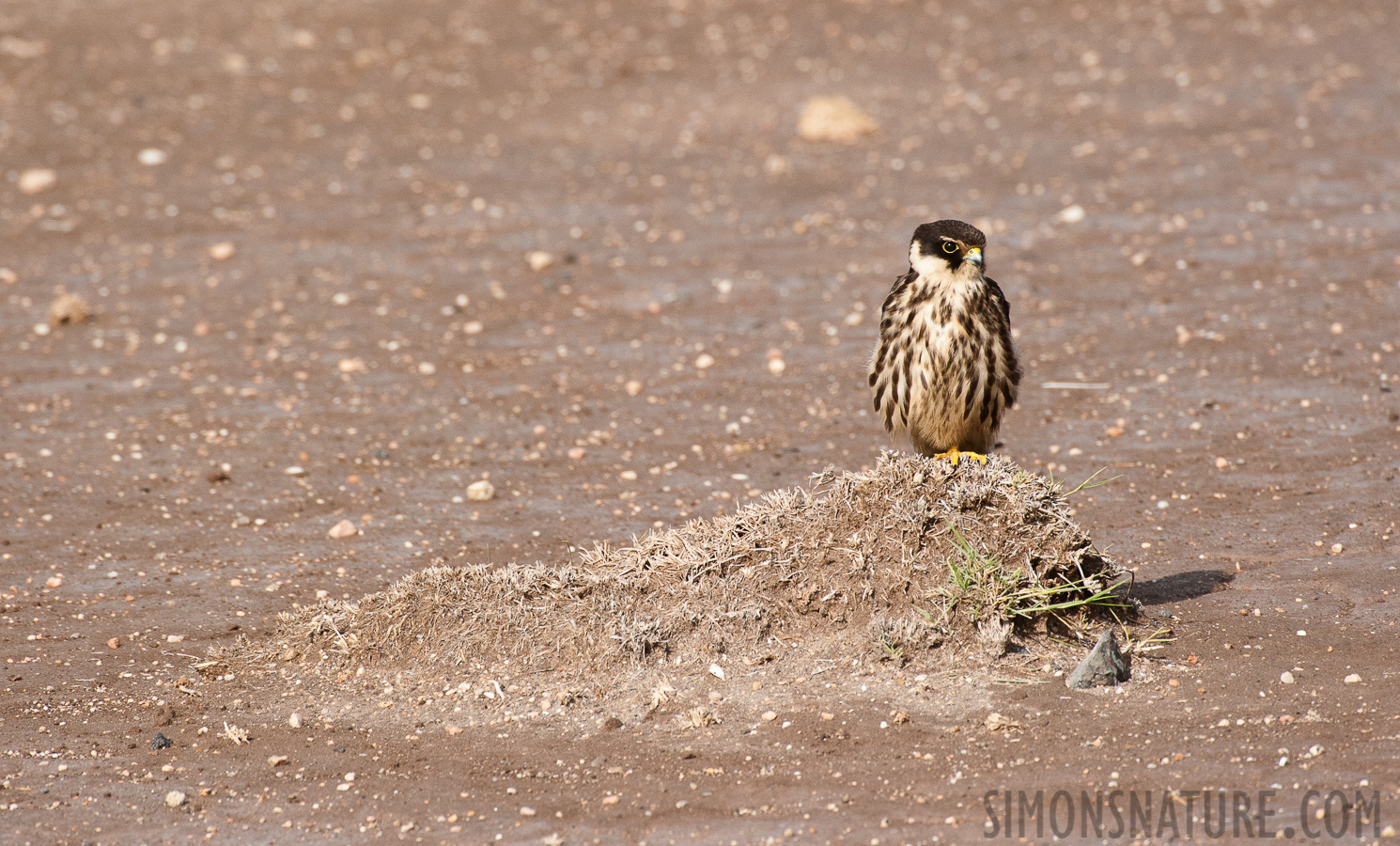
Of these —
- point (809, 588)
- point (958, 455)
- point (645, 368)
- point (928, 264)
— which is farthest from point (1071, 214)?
point (809, 588)

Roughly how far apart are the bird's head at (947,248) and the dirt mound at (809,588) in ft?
2.77

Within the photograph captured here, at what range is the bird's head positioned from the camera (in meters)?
5.48

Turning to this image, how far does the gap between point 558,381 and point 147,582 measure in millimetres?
2879

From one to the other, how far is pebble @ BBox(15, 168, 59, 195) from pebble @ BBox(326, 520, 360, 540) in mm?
6333

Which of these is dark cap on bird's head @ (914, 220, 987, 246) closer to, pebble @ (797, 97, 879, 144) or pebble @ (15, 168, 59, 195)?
pebble @ (797, 97, 879, 144)

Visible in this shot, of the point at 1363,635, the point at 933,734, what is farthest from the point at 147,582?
the point at 1363,635

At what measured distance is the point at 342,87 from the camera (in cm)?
1334

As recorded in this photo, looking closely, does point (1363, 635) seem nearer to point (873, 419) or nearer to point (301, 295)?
point (873, 419)

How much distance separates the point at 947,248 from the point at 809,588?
1469 millimetres

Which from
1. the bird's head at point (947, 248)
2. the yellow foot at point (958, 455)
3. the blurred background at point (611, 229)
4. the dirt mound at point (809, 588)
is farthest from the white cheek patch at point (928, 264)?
the blurred background at point (611, 229)

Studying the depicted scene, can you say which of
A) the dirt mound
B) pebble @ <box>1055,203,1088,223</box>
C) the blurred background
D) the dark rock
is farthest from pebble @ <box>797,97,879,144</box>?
the dark rock

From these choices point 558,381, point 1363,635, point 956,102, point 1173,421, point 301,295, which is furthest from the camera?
point 956,102

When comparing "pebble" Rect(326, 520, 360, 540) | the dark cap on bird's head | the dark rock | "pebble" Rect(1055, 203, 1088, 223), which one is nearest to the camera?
the dark rock

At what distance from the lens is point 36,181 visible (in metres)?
11.4
